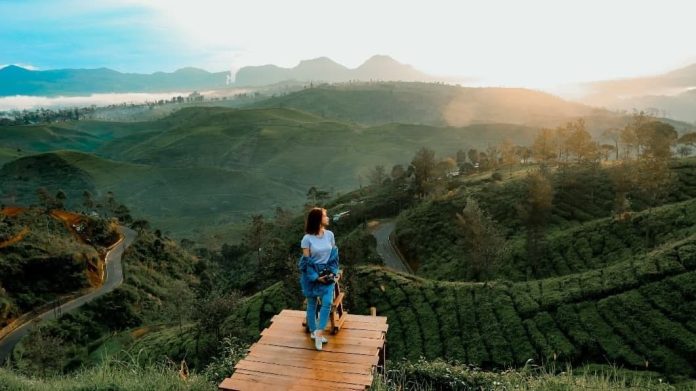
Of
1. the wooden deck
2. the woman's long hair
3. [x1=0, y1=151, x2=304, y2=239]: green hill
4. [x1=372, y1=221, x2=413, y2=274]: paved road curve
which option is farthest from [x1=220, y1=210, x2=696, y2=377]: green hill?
[x1=0, y1=151, x2=304, y2=239]: green hill

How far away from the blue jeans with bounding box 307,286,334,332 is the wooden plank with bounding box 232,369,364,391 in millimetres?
1593

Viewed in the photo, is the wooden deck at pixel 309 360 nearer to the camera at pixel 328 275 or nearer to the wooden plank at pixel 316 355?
the wooden plank at pixel 316 355

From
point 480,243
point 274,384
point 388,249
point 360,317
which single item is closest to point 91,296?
point 388,249

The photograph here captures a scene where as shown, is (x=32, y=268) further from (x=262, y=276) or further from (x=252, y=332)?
(x=252, y=332)

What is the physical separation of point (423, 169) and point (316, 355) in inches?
3030

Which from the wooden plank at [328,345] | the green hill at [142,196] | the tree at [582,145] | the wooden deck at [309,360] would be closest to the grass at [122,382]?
the wooden deck at [309,360]

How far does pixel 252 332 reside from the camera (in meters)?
34.9

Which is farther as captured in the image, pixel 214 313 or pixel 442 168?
pixel 442 168

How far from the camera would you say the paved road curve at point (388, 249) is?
63062 millimetres

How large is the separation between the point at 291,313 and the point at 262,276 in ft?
178

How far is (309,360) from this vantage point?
976cm

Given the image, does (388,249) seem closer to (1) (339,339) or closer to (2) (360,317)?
(2) (360,317)

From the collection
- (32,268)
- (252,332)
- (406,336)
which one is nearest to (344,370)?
(406,336)

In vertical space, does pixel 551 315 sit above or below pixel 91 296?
above
